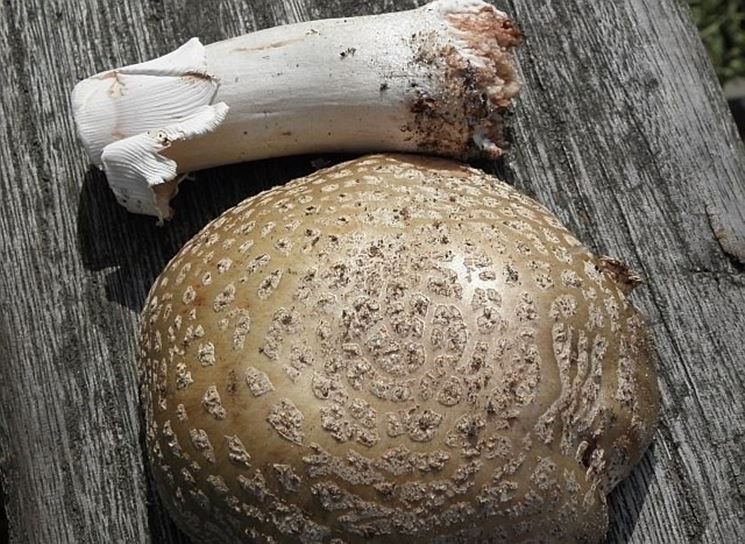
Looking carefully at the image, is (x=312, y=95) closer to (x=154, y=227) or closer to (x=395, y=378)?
(x=154, y=227)

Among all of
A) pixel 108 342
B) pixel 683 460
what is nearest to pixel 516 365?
pixel 683 460

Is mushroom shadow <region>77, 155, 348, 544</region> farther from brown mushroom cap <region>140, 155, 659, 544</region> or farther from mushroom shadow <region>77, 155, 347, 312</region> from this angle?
brown mushroom cap <region>140, 155, 659, 544</region>

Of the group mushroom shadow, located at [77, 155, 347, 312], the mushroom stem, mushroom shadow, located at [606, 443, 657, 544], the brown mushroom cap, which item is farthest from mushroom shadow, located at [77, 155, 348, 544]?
mushroom shadow, located at [606, 443, 657, 544]

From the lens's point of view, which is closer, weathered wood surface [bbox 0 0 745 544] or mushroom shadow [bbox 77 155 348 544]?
weathered wood surface [bbox 0 0 745 544]

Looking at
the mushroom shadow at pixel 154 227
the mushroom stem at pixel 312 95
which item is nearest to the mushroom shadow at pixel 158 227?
the mushroom shadow at pixel 154 227

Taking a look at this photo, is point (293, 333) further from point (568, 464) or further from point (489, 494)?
point (568, 464)

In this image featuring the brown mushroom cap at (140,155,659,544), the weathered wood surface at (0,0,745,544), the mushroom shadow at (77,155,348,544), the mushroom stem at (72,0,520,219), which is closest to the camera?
the brown mushroom cap at (140,155,659,544)

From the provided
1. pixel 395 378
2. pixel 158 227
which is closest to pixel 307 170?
pixel 158 227
